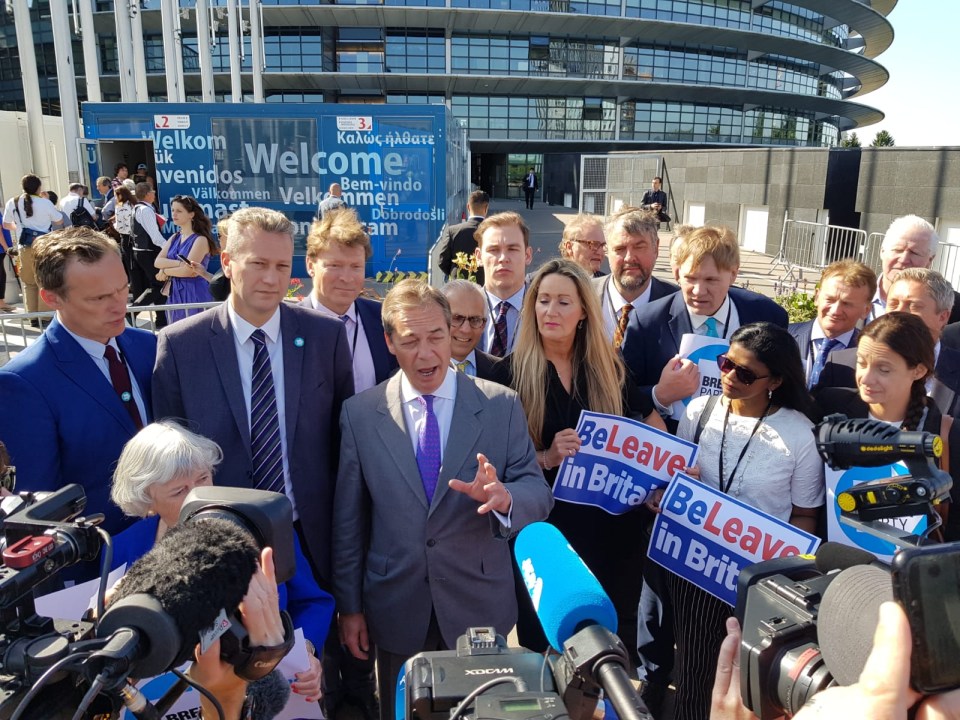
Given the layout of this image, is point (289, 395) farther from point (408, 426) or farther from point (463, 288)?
point (463, 288)

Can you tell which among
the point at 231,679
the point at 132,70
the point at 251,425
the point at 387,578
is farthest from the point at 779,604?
the point at 132,70

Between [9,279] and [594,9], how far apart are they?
38847mm

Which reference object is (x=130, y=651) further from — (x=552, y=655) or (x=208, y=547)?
(x=552, y=655)

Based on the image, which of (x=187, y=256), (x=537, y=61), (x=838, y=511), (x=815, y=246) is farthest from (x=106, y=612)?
(x=537, y=61)

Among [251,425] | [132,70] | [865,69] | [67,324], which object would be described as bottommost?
[251,425]

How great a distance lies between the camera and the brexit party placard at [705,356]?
3.37m

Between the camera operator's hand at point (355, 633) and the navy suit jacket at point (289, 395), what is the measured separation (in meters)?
0.34

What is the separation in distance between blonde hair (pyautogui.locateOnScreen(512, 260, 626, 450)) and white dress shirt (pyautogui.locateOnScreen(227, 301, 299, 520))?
3.64 feet

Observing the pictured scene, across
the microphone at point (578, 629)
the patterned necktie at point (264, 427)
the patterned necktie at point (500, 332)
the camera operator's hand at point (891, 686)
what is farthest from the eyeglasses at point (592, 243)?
the camera operator's hand at point (891, 686)

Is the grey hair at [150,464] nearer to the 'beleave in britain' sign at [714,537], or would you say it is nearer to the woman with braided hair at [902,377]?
the 'beleave in britain' sign at [714,537]

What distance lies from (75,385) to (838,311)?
12.3 feet

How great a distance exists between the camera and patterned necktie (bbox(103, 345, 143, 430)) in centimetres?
278

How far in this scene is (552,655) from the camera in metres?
1.23

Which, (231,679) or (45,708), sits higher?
(45,708)
